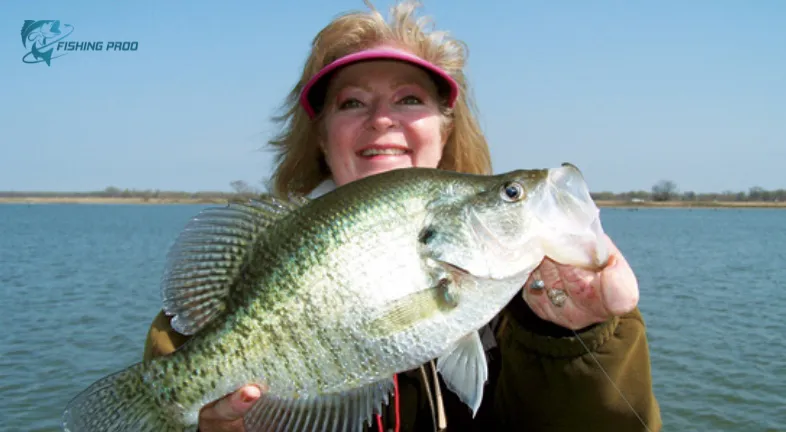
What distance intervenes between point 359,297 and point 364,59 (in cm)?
170

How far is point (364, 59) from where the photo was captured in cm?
358

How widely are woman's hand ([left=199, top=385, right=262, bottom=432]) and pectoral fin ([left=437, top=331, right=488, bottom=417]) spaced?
760mm

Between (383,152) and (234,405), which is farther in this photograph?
(383,152)

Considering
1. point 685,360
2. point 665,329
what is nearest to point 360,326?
point 685,360

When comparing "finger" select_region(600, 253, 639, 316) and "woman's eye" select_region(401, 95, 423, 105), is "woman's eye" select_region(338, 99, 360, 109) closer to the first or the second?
"woman's eye" select_region(401, 95, 423, 105)

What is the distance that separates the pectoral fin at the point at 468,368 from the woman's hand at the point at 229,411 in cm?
76

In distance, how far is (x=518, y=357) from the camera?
2.85m

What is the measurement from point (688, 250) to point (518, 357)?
3835 centimetres

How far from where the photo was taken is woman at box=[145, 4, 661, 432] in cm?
264

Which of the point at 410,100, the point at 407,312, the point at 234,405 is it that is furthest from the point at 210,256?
the point at 410,100

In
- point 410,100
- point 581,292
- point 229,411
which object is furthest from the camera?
point 410,100

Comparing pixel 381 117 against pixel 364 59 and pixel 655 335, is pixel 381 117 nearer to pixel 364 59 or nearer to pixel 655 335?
pixel 364 59

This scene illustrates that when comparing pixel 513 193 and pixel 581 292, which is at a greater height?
pixel 513 193

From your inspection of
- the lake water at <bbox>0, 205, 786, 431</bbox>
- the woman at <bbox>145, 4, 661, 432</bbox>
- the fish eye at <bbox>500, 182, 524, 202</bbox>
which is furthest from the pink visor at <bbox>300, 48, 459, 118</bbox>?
the lake water at <bbox>0, 205, 786, 431</bbox>
